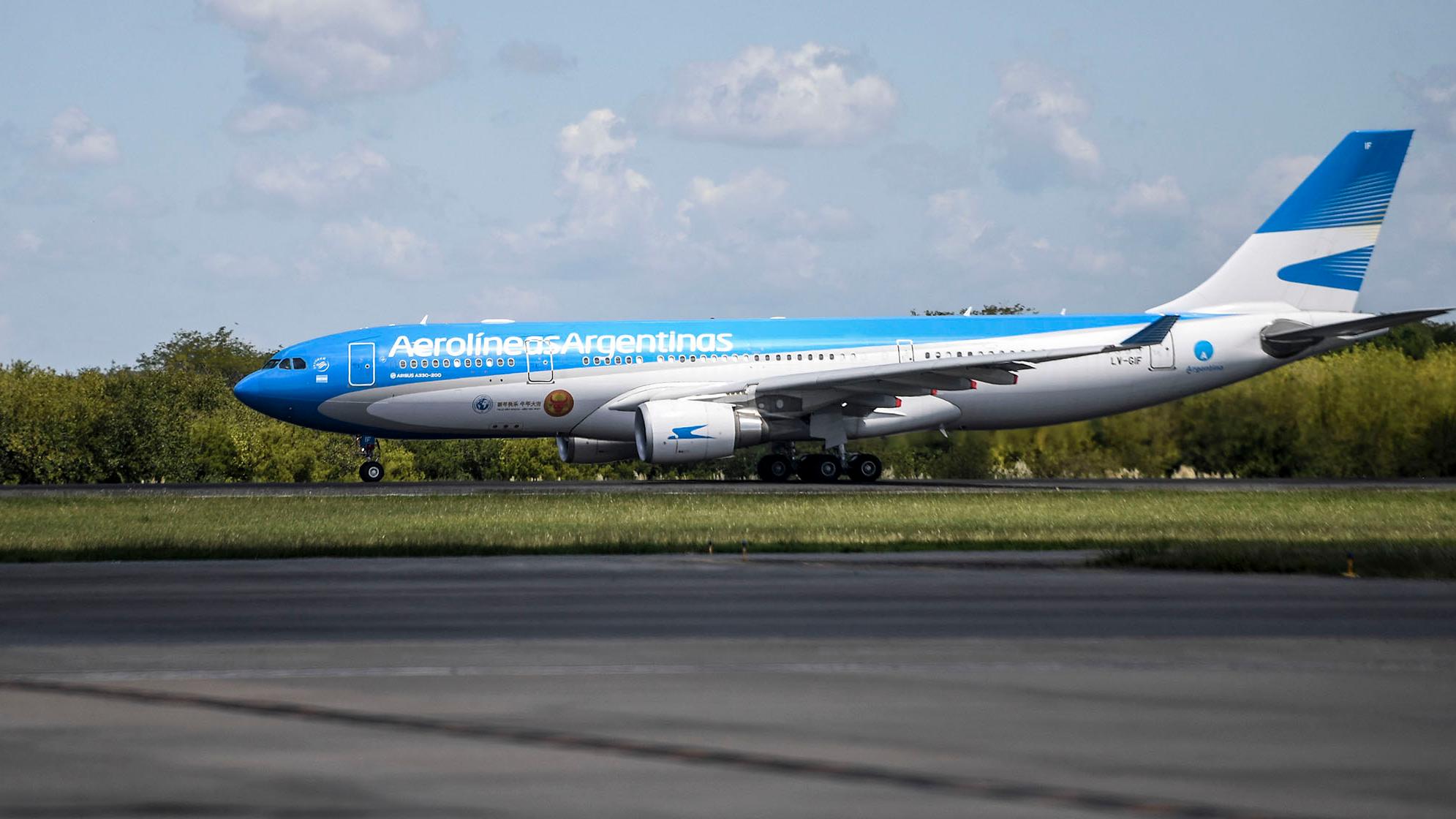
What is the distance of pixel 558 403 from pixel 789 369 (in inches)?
198

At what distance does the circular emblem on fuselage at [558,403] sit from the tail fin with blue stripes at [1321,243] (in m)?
14.3

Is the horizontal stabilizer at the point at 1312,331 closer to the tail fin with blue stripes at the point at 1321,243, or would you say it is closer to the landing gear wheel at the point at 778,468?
the tail fin with blue stripes at the point at 1321,243

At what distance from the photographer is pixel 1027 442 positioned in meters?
35.3

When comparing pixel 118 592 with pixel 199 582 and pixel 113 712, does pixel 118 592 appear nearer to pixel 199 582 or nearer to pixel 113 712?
pixel 199 582

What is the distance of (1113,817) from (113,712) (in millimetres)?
5215

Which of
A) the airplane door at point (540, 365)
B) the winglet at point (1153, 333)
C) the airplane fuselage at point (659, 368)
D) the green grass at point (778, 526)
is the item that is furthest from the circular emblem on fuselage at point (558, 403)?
the winglet at point (1153, 333)

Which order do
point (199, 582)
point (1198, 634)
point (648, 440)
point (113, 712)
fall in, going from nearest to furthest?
point (113, 712) → point (1198, 634) → point (199, 582) → point (648, 440)

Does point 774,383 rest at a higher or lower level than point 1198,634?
higher

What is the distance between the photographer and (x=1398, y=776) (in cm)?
670

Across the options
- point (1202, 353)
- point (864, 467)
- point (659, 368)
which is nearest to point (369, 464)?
point (659, 368)

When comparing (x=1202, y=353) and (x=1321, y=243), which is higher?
(x=1321, y=243)

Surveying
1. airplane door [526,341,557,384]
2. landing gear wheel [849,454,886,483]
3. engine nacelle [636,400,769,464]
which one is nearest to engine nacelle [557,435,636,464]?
airplane door [526,341,557,384]

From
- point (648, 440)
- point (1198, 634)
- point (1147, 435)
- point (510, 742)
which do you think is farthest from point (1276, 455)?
point (510, 742)

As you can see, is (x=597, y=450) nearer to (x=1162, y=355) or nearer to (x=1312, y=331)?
(x=1162, y=355)
